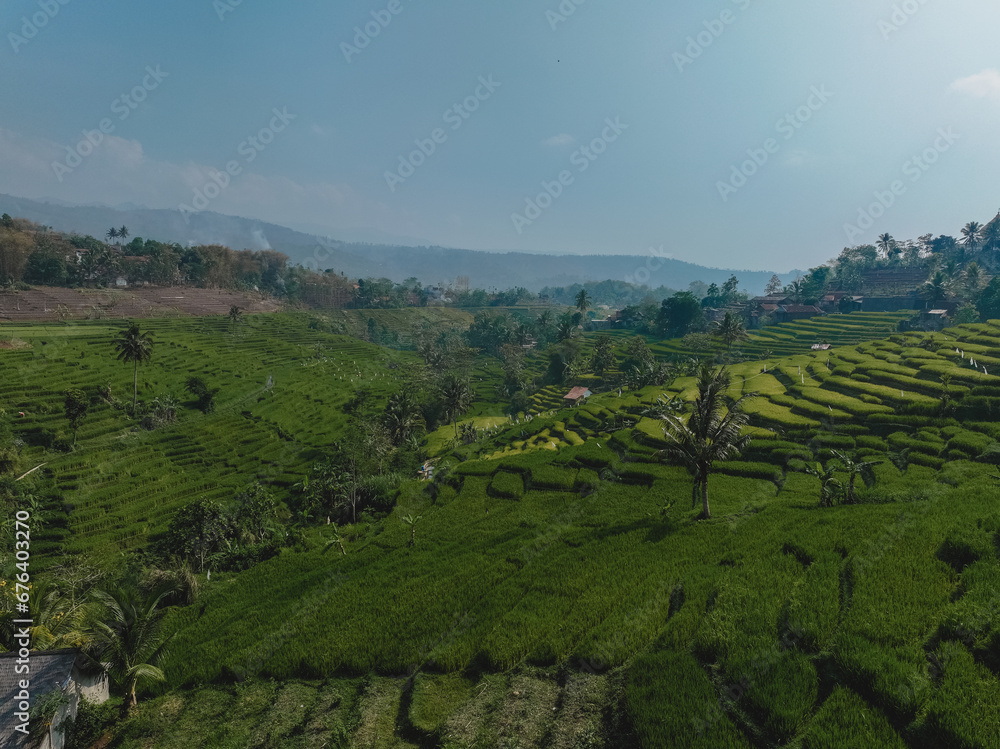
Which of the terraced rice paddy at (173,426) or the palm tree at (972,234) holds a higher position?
the palm tree at (972,234)

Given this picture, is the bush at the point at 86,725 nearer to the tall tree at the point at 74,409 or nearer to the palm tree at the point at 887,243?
the tall tree at the point at 74,409

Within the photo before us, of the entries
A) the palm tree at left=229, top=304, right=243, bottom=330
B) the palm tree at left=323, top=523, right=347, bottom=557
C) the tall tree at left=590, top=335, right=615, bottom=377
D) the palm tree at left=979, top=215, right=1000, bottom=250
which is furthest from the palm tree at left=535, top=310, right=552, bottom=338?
the palm tree at left=979, top=215, right=1000, bottom=250

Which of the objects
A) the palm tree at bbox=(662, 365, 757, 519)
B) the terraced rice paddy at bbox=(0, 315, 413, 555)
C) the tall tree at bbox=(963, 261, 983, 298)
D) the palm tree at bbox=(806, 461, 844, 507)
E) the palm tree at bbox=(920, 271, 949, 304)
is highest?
the tall tree at bbox=(963, 261, 983, 298)

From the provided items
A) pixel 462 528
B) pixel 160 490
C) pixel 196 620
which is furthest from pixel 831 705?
pixel 160 490

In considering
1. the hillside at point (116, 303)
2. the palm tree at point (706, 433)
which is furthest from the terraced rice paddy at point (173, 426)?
the palm tree at point (706, 433)

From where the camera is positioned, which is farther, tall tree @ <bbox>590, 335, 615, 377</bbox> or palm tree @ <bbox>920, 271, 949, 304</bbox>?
tall tree @ <bbox>590, 335, 615, 377</bbox>

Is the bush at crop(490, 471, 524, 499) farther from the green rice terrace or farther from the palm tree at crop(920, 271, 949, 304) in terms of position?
the palm tree at crop(920, 271, 949, 304)
